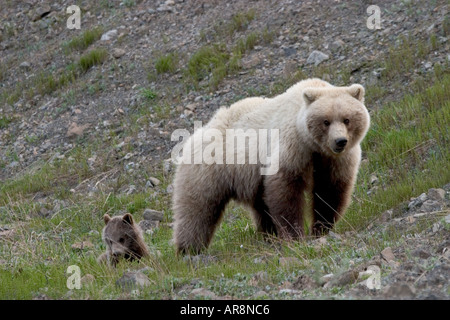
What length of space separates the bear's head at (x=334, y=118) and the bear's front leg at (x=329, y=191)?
27cm

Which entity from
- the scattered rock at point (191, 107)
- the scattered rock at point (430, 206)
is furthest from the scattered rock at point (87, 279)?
the scattered rock at point (191, 107)

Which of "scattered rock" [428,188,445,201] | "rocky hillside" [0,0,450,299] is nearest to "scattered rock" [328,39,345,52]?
"rocky hillside" [0,0,450,299]

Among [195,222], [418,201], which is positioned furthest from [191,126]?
[418,201]

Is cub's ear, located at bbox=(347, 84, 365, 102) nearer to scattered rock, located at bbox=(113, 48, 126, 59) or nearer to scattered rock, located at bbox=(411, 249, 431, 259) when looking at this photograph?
scattered rock, located at bbox=(411, 249, 431, 259)

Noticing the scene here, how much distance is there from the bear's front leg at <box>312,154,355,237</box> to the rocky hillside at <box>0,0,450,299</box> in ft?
0.97

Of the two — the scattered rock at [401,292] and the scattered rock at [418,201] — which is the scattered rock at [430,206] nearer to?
the scattered rock at [418,201]

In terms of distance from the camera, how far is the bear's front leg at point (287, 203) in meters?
7.72

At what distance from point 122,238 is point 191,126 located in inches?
205

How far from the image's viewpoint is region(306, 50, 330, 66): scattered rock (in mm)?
13305

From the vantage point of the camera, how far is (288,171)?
25.3ft
